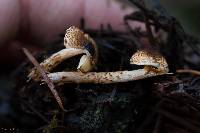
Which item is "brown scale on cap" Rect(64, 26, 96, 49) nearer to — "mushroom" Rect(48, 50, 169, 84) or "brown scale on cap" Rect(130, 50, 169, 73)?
"mushroom" Rect(48, 50, 169, 84)

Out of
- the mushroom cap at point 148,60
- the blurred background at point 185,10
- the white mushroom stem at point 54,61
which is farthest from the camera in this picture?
the blurred background at point 185,10

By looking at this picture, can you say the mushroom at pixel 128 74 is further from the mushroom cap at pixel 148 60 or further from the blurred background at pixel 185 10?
the blurred background at pixel 185 10

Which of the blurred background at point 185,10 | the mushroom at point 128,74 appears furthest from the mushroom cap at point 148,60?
the blurred background at point 185,10

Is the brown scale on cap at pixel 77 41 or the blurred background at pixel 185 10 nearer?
the brown scale on cap at pixel 77 41

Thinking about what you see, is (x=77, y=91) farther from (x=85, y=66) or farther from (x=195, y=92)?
(x=195, y=92)

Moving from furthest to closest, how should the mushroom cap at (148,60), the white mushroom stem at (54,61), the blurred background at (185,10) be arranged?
1. the blurred background at (185,10)
2. the white mushroom stem at (54,61)
3. the mushroom cap at (148,60)

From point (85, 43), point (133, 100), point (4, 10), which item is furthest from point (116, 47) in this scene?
point (4, 10)
